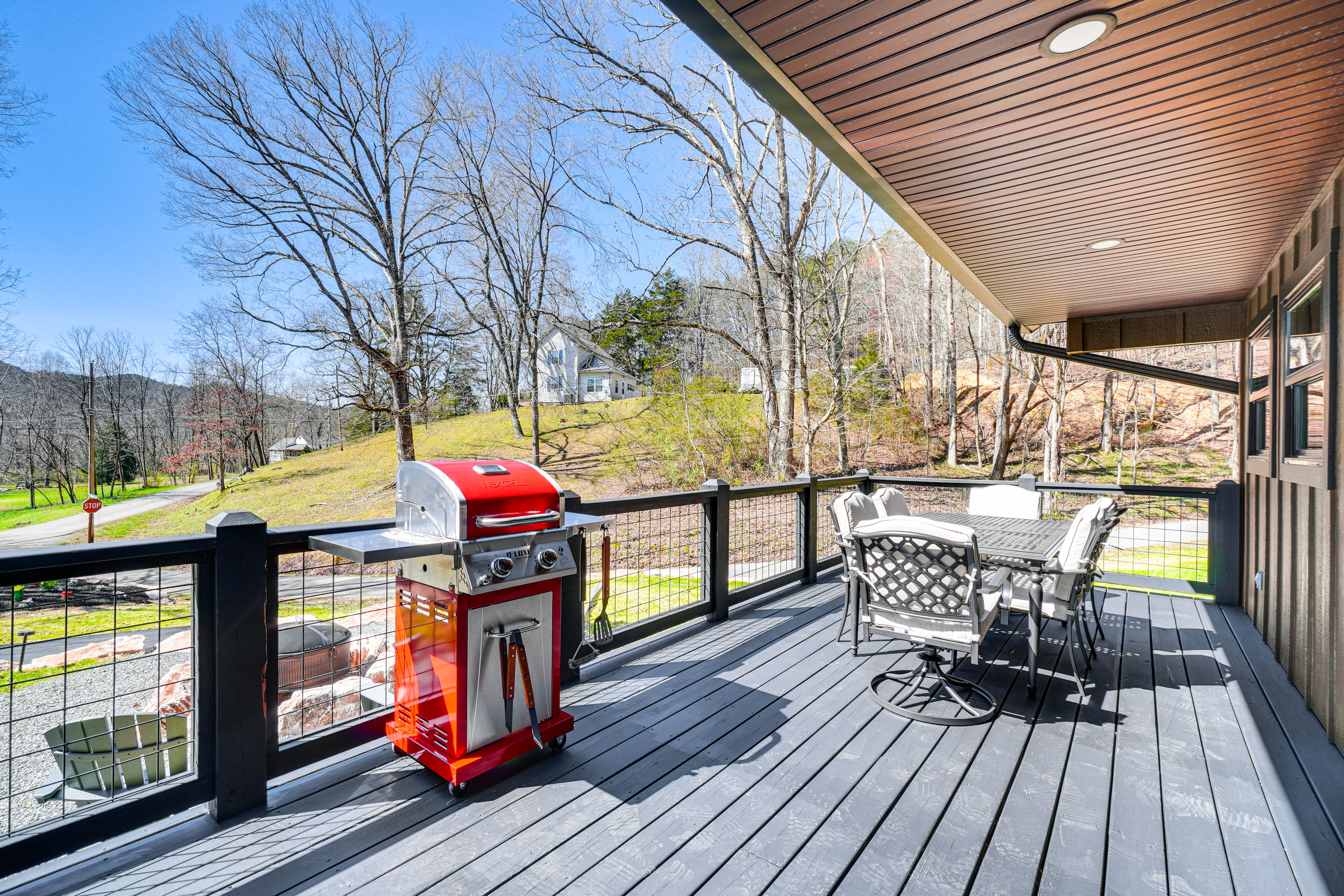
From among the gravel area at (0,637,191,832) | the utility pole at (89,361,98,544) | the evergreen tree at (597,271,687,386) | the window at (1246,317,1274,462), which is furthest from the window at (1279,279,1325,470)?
the utility pole at (89,361,98,544)

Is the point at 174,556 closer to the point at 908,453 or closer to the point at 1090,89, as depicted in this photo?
the point at 1090,89

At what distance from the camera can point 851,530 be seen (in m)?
2.96

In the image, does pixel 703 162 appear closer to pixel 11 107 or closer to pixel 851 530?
pixel 851 530

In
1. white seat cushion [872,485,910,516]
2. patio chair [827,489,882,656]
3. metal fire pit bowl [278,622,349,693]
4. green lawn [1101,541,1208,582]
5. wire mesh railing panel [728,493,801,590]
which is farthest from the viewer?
green lawn [1101,541,1208,582]

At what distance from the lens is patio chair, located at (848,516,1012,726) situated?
2.55 metres

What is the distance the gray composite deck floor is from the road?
14210 mm

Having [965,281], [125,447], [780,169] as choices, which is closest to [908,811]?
[965,281]

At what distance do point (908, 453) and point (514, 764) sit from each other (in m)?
14.6

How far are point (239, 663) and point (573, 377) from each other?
30959mm

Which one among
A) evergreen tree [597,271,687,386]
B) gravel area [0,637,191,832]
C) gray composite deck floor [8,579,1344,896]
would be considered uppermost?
evergreen tree [597,271,687,386]

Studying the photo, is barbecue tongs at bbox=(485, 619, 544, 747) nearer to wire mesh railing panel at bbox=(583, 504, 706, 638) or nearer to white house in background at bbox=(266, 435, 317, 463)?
wire mesh railing panel at bbox=(583, 504, 706, 638)

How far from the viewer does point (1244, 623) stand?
4.13 meters

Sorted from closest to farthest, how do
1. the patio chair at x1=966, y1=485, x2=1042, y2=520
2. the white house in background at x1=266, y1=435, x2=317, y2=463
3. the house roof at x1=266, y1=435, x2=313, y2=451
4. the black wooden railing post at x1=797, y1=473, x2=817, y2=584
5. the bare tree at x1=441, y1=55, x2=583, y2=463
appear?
the patio chair at x1=966, y1=485, x2=1042, y2=520 < the black wooden railing post at x1=797, y1=473, x2=817, y2=584 < the bare tree at x1=441, y1=55, x2=583, y2=463 < the white house in background at x1=266, y1=435, x2=317, y2=463 < the house roof at x1=266, y1=435, x2=313, y2=451

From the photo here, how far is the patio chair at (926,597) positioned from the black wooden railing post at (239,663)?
2344 millimetres
